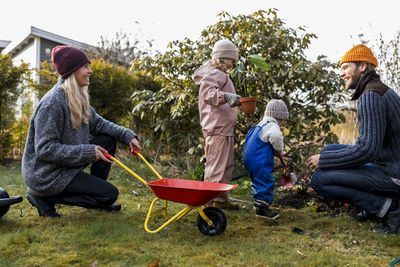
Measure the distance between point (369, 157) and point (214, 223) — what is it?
4.05ft

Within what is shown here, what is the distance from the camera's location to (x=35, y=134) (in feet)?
8.73

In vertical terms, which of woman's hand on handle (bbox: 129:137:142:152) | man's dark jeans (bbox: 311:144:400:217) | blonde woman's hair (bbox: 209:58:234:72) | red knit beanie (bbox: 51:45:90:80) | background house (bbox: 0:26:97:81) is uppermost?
background house (bbox: 0:26:97:81)

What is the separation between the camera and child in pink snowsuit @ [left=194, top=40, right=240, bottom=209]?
3.31 metres

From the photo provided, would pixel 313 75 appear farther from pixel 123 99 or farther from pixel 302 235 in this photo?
pixel 123 99

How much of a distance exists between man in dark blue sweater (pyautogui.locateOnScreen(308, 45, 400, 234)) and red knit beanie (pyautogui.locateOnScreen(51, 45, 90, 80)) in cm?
208

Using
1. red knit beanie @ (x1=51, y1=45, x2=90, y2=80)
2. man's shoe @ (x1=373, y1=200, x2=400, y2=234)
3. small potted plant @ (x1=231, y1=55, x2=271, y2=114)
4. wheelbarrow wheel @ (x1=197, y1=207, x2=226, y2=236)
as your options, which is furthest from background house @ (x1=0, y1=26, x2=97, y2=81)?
man's shoe @ (x1=373, y1=200, x2=400, y2=234)

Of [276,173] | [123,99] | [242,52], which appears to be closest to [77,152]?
[242,52]

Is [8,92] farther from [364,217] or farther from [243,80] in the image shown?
[364,217]

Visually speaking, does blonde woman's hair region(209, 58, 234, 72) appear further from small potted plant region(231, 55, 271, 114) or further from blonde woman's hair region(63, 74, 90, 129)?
blonde woman's hair region(63, 74, 90, 129)

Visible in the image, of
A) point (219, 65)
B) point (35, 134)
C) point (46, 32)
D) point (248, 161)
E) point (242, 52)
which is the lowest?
point (248, 161)

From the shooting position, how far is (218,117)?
3332 mm

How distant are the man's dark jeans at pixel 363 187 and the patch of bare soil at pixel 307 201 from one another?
1.80 feet

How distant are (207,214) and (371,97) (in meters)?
1.47

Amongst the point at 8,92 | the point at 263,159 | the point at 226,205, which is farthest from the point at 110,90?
the point at 263,159
